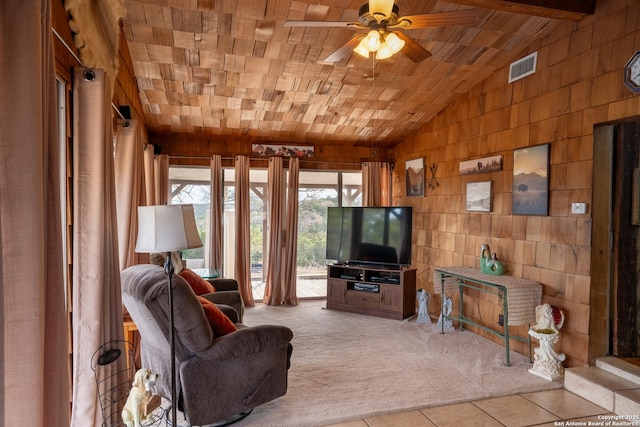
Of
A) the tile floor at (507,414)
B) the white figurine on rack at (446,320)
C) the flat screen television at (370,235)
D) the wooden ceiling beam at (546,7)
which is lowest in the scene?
the tile floor at (507,414)

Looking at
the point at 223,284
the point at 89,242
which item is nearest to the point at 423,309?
the point at 223,284

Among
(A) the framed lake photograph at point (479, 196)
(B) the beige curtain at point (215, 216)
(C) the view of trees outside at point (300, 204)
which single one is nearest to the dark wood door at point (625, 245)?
(A) the framed lake photograph at point (479, 196)

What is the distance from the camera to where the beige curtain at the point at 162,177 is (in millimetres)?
→ 5660

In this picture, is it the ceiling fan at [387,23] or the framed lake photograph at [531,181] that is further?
the framed lake photograph at [531,181]

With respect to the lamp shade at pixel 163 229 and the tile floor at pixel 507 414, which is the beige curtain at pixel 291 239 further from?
the lamp shade at pixel 163 229

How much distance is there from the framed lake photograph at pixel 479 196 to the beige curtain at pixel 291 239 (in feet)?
8.43

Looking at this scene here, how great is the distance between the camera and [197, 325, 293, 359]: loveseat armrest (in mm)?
2537

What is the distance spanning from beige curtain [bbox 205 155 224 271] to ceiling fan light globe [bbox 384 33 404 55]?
3.84 metres

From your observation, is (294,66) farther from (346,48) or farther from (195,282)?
(195,282)

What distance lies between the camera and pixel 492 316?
450 centimetres

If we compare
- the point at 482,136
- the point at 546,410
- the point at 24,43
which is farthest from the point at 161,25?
the point at 546,410

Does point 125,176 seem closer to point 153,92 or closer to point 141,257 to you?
point 141,257

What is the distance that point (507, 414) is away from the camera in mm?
2904

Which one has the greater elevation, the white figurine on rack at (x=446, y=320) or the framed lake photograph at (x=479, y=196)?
the framed lake photograph at (x=479, y=196)
